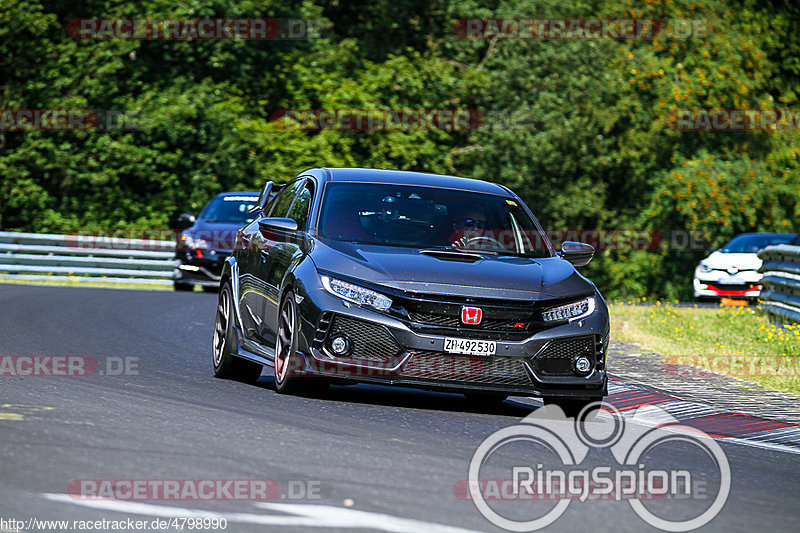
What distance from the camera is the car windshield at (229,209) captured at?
25439 mm

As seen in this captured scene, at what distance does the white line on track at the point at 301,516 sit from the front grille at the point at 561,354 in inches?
145

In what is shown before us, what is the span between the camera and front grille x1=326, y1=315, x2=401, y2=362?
29.9 ft

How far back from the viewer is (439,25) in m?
49.6

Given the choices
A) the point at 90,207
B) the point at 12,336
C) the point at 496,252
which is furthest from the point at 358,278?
the point at 90,207

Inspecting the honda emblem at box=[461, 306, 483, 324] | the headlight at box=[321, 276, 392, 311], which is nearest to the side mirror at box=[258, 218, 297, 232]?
the headlight at box=[321, 276, 392, 311]

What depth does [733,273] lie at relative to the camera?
29.7 m

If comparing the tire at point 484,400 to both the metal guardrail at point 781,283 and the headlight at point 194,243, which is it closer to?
the metal guardrail at point 781,283

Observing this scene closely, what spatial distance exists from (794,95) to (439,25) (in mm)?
12083

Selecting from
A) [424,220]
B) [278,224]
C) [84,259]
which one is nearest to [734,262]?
[84,259]

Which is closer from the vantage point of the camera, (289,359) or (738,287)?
(289,359)

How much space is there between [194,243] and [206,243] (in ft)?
0.75

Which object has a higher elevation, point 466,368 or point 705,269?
point 466,368

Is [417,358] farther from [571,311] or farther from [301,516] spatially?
[301,516]

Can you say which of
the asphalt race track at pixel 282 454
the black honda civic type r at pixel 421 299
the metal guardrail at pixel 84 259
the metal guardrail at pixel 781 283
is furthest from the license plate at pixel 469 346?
the metal guardrail at pixel 84 259
